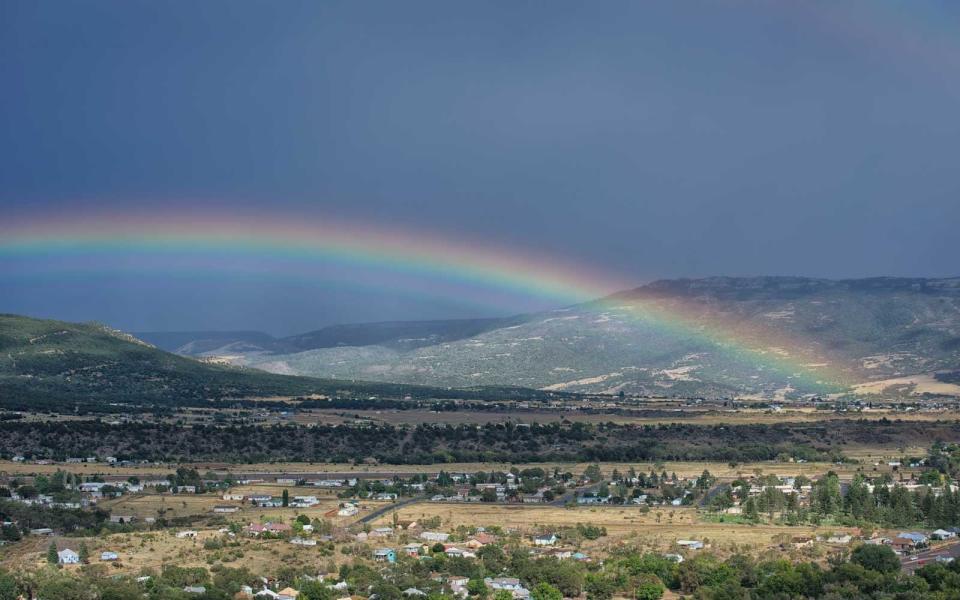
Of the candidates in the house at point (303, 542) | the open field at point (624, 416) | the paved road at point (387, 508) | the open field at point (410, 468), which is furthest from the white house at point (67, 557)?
the open field at point (624, 416)

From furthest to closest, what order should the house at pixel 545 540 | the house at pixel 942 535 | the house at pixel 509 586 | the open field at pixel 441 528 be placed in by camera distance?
1. the house at pixel 942 535
2. the house at pixel 545 540
3. the open field at pixel 441 528
4. the house at pixel 509 586

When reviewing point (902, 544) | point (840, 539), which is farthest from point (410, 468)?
point (902, 544)

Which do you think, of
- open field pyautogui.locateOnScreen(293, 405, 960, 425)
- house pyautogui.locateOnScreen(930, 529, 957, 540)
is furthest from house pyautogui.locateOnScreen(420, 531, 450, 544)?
open field pyautogui.locateOnScreen(293, 405, 960, 425)

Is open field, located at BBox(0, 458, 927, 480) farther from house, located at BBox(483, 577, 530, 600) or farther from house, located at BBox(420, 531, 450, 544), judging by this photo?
house, located at BBox(483, 577, 530, 600)

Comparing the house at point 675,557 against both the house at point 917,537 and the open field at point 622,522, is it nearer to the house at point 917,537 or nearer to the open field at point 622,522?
the open field at point 622,522

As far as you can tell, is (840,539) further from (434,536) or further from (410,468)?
(410,468)

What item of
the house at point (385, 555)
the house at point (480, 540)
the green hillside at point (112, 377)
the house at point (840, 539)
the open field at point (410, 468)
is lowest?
the house at point (840, 539)
